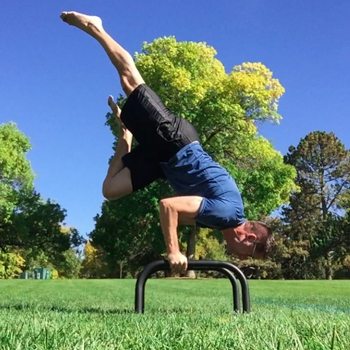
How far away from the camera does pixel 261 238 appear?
500 cm

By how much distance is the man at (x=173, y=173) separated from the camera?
187 inches

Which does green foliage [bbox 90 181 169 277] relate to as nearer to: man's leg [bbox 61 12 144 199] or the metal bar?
man's leg [bbox 61 12 144 199]

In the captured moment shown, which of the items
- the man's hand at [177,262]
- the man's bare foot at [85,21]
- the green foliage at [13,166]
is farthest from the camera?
the green foliage at [13,166]

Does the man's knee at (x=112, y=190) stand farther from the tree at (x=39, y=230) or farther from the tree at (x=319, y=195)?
the tree at (x=319, y=195)

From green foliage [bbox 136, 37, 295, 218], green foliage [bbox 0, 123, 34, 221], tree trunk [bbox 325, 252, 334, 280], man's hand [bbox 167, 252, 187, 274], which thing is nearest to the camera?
man's hand [bbox 167, 252, 187, 274]

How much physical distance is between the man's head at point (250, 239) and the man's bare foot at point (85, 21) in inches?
91.1

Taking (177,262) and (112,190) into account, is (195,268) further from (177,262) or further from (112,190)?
(112,190)

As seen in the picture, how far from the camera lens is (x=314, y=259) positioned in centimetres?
5591

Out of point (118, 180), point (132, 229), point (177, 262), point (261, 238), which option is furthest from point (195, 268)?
point (132, 229)

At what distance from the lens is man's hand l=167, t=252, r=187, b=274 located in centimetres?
468

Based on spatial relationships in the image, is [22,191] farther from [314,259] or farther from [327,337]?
[327,337]

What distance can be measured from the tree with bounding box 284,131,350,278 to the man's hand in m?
53.5

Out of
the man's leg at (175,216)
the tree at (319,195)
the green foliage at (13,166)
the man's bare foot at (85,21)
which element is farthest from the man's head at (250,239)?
the tree at (319,195)

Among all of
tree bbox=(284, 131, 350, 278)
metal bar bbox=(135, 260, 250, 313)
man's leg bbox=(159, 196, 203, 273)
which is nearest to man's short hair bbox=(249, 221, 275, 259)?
metal bar bbox=(135, 260, 250, 313)
